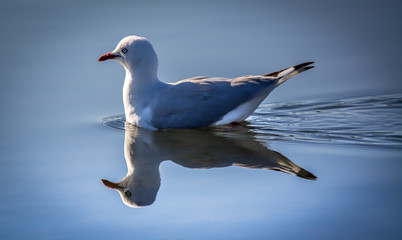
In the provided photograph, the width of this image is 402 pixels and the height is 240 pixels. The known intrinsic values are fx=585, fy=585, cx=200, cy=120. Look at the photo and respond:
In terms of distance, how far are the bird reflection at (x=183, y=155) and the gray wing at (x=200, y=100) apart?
→ 0.14 meters

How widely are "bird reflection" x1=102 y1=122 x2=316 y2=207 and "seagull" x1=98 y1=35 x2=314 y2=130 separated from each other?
0.47ft

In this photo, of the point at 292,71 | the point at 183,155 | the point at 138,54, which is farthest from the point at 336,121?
the point at 138,54

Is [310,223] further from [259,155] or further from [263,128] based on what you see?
[263,128]

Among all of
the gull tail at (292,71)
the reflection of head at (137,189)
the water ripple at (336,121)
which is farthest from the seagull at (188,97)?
the reflection of head at (137,189)

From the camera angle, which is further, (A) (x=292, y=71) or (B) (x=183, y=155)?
(A) (x=292, y=71)

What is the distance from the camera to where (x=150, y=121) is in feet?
22.9

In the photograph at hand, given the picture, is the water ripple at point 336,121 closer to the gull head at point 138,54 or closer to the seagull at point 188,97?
the seagull at point 188,97

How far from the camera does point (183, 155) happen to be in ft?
19.6

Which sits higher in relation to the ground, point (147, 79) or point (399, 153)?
point (147, 79)

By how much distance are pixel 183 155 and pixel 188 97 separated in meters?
1.13

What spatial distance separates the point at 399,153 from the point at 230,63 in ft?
11.8

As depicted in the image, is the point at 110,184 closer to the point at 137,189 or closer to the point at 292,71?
the point at 137,189

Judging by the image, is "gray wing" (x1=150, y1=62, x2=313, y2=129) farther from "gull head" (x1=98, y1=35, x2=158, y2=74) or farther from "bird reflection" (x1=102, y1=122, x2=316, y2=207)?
"gull head" (x1=98, y1=35, x2=158, y2=74)

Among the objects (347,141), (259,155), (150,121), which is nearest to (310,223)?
(259,155)
